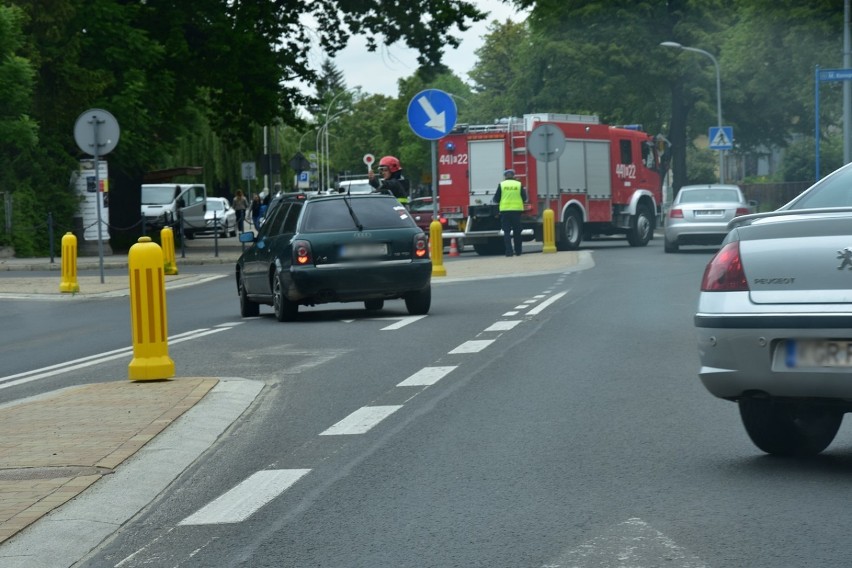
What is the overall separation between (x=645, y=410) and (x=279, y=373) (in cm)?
374

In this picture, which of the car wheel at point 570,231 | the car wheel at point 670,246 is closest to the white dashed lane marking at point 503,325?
the car wheel at point 670,246

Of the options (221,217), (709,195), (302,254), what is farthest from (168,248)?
(221,217)

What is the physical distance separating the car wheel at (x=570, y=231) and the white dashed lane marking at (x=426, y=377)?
25.7 meters

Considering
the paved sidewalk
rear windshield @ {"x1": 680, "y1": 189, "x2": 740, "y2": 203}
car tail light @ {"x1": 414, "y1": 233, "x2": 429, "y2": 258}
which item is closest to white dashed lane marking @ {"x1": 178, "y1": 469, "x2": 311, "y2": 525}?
the paved sidewalk

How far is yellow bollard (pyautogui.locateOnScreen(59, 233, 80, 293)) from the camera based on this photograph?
86.5ft

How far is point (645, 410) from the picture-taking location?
9.66m

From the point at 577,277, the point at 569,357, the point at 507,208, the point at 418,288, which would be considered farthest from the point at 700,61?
the point at 569,357

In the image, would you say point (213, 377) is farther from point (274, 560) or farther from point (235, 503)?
point (274, 560)

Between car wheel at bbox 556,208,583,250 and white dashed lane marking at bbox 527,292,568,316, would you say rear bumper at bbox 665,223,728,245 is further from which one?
white dashed lane marking at bbox 527,292,568,316

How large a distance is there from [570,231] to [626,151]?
3.06 metres

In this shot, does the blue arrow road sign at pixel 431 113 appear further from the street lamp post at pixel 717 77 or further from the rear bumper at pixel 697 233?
the street lamp post at pixel 717 77

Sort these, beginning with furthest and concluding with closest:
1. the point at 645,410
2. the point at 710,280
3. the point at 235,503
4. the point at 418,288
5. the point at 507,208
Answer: the point at 507,208
the point at 418,288
the point at 645,410
the point at 710,280
the point at 235,503

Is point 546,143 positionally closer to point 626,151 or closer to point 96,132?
point 626,151

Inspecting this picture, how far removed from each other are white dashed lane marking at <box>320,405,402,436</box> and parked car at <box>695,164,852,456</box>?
2358 mm
